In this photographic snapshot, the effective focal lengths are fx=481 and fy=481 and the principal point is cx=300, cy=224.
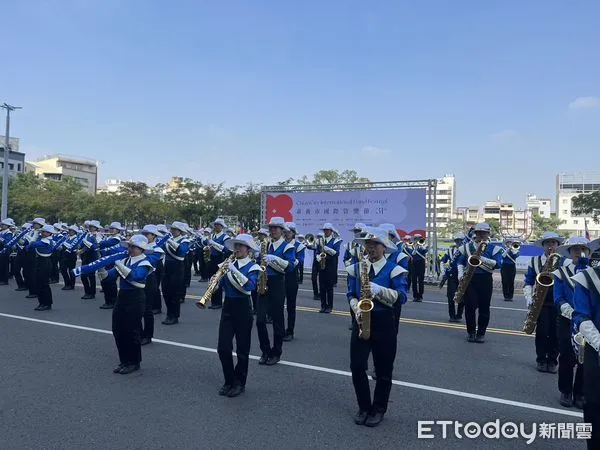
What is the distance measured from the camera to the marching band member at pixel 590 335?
3408 mm

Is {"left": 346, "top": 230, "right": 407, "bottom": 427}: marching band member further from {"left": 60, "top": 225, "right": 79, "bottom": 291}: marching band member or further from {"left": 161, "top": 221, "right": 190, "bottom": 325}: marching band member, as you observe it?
{"left": 60, "top": 225, "right": 79, "bottom": 291}: marching band member

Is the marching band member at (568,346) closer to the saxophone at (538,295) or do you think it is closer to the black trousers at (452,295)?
the saxophone at (538,295)

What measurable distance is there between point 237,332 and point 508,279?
11.5 m

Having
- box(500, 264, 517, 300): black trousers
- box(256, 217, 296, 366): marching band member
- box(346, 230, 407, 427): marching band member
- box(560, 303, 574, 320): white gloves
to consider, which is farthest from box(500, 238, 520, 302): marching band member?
box(346, 230, 407, 427): marching band member

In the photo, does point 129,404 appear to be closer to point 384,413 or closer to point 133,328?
point 133,328

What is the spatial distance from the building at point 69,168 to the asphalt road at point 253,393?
301ft

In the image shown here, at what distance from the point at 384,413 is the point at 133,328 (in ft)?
11.4

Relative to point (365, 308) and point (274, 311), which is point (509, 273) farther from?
point (365, 308)

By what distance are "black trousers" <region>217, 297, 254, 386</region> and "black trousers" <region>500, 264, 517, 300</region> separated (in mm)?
11080

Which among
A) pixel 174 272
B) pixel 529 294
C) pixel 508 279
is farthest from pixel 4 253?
pixel 508 279

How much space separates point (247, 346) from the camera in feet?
18.2

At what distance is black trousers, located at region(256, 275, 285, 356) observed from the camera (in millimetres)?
6742

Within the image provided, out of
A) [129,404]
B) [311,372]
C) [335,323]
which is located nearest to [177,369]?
[129,404]

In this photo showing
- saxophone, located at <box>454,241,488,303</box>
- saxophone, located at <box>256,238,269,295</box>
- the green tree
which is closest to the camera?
saxophone, located at <box>256,238,269,295</box>
